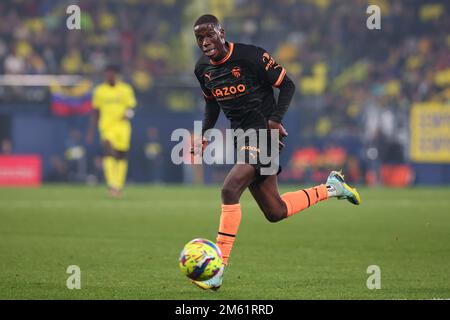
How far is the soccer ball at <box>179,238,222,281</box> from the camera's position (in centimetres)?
780

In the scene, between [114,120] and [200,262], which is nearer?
[200,262]

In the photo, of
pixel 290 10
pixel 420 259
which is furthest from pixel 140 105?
pixel 420 259

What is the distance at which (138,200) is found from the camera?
19.0 metres

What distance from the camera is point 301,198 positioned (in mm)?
9266

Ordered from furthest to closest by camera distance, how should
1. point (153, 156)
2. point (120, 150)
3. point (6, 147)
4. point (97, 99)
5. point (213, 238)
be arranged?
point (153, 156)
point (6, 147)
point (120, 150)
point (97, 99)
point (213, 238)

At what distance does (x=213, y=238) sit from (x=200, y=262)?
4296mm

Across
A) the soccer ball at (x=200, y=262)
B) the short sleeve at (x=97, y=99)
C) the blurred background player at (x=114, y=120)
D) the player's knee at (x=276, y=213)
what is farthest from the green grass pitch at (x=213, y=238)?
the short sleeve at (x=97, y=99)

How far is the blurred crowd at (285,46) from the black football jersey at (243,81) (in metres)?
17.6

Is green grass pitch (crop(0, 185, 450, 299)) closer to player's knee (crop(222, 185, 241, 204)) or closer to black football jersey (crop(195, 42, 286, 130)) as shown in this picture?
player's knee (crop(222, 185, 241, 204))

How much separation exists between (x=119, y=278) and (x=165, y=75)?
20956 mm

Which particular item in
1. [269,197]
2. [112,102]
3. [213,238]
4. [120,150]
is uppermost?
[112,102]

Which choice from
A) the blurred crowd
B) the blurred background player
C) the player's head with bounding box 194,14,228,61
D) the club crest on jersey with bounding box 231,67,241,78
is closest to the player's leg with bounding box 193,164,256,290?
the club crest on jersey with bounding box 231,67,241,78

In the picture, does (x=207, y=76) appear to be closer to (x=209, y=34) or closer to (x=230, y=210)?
(x=209, y=34)

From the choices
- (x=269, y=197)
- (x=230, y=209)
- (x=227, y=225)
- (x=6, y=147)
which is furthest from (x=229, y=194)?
(x=6, y=147)
